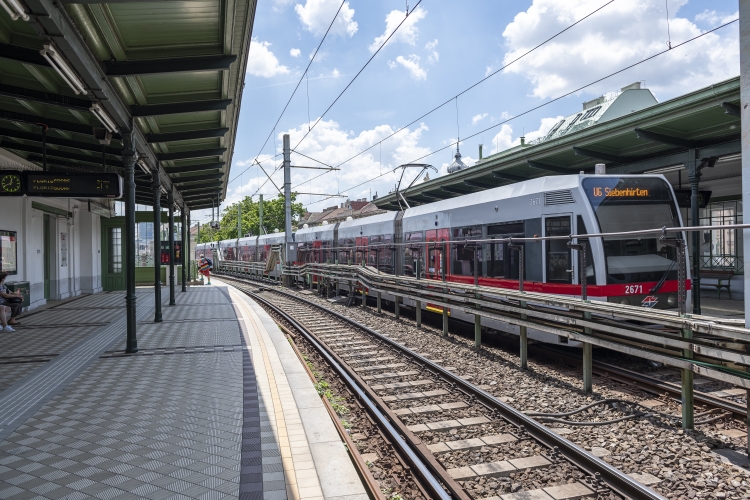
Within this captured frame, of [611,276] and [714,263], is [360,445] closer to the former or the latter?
[611,276]

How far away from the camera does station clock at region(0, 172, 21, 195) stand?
27.7 feet

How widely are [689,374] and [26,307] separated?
15.4 m

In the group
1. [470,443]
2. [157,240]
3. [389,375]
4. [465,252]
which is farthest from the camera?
[157,240]

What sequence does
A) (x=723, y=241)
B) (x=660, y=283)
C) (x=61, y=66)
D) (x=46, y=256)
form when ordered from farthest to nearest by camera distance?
1. (x=723, y=241)
2. (x=46, y=256)
3. (x=660, y=283)
4. (x=61, y=66)

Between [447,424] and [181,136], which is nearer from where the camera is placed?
[447,424]

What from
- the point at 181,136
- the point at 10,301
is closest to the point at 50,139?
the point at 181,136

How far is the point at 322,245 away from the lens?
23016mm

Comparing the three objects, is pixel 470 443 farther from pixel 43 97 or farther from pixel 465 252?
pixel 43 97

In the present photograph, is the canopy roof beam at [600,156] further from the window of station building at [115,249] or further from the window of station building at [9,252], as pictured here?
the window of station building at [115,249]

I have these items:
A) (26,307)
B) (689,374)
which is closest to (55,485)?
(689,374)

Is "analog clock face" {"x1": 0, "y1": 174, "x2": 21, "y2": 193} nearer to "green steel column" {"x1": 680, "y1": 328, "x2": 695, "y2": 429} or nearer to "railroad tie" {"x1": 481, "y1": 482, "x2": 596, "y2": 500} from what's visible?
"railroad tie" {"x1": 481, "y1": 482, "x2": 596, "y2": 500}

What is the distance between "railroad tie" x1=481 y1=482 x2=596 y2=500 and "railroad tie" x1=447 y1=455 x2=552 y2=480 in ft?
1.11

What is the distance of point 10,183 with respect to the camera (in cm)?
849

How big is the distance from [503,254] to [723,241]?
469 inches
